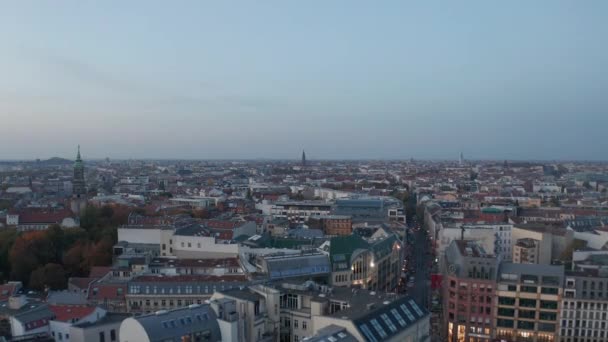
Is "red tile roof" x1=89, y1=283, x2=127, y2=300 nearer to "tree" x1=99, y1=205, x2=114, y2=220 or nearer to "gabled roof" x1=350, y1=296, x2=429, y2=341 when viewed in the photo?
"gabled roof" x1=350, y1=296, x2=429, y2=341

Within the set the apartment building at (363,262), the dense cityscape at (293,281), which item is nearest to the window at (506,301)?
the dense cityscape at (293,281)

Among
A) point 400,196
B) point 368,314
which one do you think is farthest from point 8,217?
point 400,196

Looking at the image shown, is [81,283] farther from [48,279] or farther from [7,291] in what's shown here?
[48,279]

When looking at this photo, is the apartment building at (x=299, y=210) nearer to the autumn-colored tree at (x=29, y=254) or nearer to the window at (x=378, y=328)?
the autumn-colored tree at (x=29, y=254)

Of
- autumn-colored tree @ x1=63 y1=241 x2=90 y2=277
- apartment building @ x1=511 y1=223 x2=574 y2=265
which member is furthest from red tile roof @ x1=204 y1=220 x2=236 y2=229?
apartment building @ x1=511 y1=223 x2=574 y2=265

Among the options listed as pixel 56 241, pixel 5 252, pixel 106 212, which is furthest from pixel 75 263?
pixel 106 212

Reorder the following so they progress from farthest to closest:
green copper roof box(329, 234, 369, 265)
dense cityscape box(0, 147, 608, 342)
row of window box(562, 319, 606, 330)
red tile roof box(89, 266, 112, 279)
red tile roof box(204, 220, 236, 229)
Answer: red tile roof box(204, 220, 236, 229), red tile roof box(89, 266, 112, 279), green copper roof box(329, 234, 369, 265), row of window box(562, 319, 606, 330), dense cityscape box(0, 147, 608, 342)

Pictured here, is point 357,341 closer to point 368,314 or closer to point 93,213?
point 368,314
